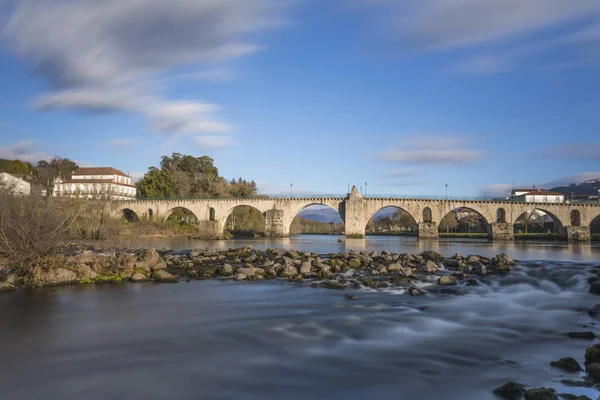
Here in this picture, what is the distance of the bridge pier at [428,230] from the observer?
194 ft

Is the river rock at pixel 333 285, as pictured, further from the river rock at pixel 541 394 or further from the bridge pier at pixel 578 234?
the bridge pier at pixel 578 234

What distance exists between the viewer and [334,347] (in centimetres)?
870

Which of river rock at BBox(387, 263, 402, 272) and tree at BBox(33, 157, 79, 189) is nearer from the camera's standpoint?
river rock at BBox(387, 263, 402, 272)

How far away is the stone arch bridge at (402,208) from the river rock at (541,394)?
5279cm

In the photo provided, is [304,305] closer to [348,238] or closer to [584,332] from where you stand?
[584,332]

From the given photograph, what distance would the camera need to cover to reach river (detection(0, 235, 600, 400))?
673 centimetres

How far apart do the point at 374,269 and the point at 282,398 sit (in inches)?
514

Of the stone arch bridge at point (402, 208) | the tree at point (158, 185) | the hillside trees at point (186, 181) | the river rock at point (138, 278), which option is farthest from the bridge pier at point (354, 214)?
the river rock at point (138, 278)

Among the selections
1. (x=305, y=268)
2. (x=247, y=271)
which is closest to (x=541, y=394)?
(x=247, y=271)

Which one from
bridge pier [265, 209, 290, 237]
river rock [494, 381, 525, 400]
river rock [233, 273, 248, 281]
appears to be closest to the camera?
river rock [494, 381, 525, 400]

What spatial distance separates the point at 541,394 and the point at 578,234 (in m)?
62.1

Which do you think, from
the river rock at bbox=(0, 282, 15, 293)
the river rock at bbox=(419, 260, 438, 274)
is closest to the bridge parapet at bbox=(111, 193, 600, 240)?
the river rock at bbox=(419, 260, 438, 274)

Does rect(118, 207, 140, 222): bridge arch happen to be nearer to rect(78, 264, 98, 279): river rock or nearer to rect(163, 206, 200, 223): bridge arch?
rect(163, 206, 200, 223): bridge arch

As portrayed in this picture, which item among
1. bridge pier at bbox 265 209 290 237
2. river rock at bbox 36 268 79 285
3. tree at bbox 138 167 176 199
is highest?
tree at bbox 138 167 176 199
